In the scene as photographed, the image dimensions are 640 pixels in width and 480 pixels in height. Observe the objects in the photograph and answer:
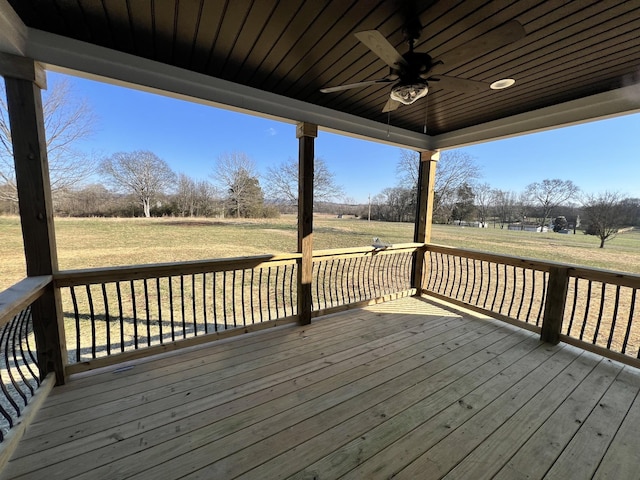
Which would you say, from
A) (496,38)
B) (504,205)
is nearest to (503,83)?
(496,38)

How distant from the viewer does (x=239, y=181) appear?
7113 mm

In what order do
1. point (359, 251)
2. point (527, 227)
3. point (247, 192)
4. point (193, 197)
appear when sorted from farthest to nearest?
point (527, 227) → point (247, 192) → point (193, 197) → point (359, 251)

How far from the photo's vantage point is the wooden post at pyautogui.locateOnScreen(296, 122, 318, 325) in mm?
3012

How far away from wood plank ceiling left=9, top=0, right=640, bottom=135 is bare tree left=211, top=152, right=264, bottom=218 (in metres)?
4.58

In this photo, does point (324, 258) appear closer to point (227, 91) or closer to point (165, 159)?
point (227, 91)

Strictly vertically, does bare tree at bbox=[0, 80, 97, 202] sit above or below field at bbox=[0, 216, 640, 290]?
above

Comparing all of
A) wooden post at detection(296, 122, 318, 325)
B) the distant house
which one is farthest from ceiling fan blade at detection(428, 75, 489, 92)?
the distant house

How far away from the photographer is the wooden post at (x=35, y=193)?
1.75m

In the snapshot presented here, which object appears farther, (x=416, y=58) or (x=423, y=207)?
(x=423, y=207)

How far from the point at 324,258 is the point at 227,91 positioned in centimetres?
220

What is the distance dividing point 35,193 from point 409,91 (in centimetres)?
281

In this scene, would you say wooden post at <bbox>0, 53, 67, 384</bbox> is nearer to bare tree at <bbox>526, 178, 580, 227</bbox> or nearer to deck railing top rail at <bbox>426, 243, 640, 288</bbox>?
deck railing top rail at <bbox>426, 243, 640, 288</bbox>

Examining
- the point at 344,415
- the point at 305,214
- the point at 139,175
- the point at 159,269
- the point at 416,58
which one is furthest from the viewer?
the point at 139,175

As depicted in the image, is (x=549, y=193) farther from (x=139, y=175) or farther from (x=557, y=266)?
(x=139, y=175)
